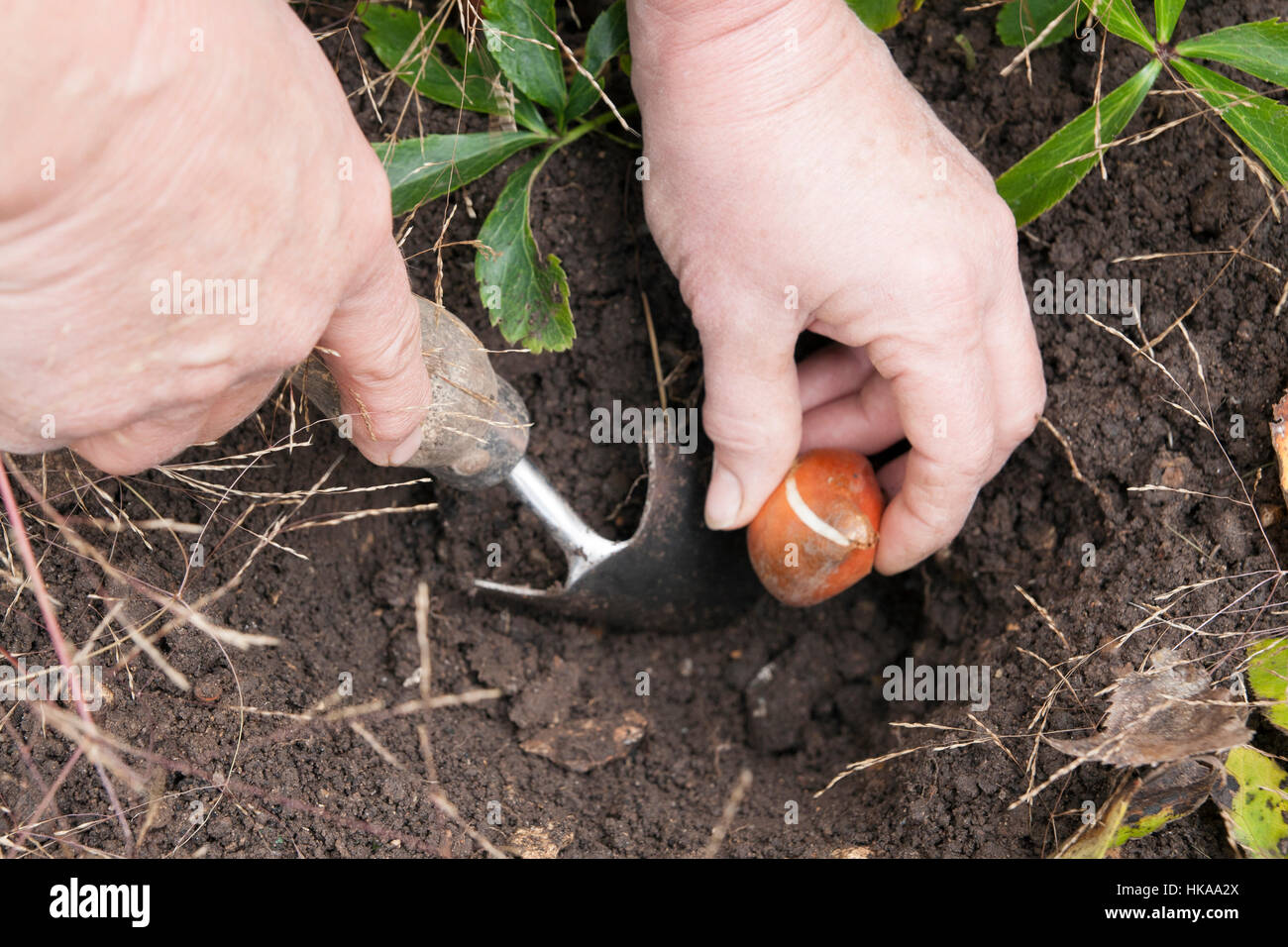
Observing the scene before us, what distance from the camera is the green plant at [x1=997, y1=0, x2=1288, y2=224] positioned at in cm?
178

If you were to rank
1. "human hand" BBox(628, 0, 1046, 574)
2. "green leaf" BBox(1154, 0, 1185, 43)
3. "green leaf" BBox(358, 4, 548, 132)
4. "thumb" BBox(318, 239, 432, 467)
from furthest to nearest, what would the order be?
"green leaf" BBox(358, 4, 548, 132) → "green leaf" BBox(1154, 0, 1185, 43) → "human hand" BBox(628, 0, 1046, 574) → "thumb" BBox(318, 239, 432, 467)

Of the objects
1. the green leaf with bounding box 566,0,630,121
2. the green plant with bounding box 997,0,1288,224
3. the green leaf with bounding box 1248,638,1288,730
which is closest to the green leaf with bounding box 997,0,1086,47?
the green plant with bounding box 997,0,1288,224

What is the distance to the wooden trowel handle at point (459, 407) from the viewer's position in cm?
176

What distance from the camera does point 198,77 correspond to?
1.02 metres

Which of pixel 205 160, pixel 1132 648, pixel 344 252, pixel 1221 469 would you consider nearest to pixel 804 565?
pixel 1132 648

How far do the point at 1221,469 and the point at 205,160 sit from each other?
6.14 feet

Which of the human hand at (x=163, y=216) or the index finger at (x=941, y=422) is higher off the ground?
the human hand at (x=163, y=216)

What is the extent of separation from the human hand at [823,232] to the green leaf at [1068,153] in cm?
10

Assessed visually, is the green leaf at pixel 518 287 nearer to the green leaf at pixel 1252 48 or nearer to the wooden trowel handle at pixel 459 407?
the wooden trowel handle at pixel 459 407
